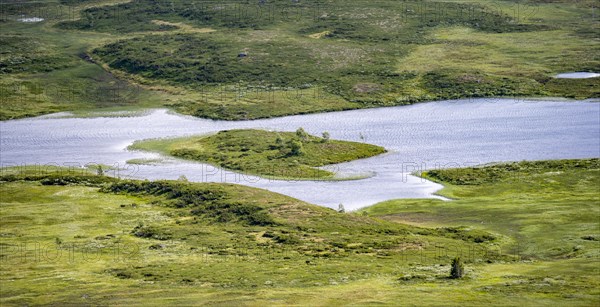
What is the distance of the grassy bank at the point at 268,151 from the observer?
507 ft

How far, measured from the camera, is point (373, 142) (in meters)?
174

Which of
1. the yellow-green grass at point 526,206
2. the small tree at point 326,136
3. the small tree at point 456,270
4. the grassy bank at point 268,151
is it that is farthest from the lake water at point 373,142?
the small tree at point 456,270

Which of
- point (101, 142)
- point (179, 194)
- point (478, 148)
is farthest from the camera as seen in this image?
point (101, 142)

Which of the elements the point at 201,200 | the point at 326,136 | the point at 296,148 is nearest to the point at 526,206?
the point at 201,200

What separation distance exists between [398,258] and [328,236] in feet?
41.9

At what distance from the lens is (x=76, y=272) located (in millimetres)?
96938

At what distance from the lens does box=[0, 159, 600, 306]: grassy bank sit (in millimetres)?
83625

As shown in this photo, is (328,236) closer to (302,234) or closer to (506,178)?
(302,234)

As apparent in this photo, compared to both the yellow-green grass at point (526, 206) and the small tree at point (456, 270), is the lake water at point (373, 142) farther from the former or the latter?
the small tree at point (456, 270)

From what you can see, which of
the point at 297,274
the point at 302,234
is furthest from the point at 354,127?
the point at 297,274

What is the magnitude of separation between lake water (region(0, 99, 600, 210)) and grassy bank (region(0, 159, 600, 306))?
880 cm

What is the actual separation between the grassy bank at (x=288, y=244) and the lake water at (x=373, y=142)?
880cm

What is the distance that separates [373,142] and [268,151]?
69.5 feet

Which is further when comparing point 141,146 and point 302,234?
point 141,146
